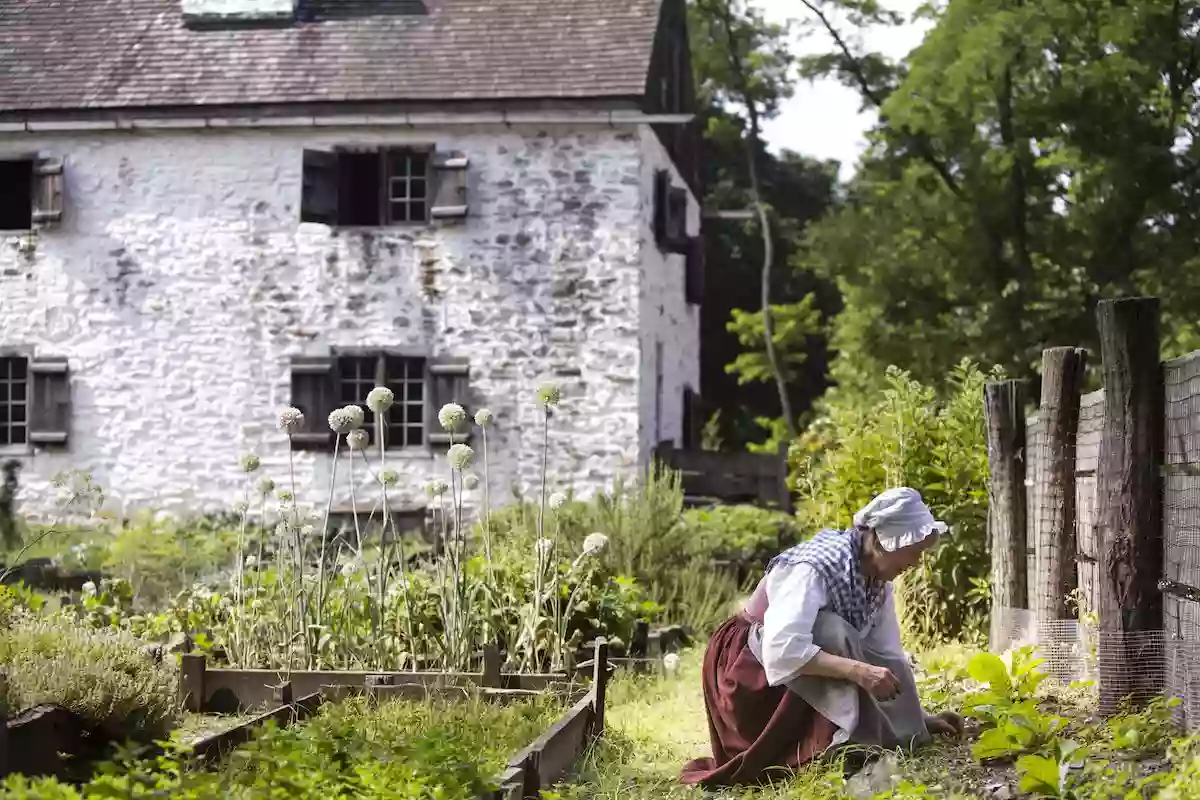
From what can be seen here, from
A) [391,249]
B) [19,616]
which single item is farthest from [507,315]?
[19,616]

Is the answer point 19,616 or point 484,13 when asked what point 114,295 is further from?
point 19,616

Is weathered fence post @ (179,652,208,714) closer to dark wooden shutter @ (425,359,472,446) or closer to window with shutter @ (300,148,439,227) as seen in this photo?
dark wooden shutter @ (425,359,472,446)

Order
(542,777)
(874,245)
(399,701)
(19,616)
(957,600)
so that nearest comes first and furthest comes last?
1. (542,777)
2. (399,701)
3. (19,616)
4. (957,600)
5. (874,245)

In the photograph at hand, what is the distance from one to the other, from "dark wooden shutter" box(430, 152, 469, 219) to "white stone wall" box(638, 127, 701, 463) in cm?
191

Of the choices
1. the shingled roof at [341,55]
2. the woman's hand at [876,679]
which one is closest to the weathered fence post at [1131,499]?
the woman's hand at [876,679]

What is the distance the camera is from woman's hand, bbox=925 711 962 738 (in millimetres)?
6004

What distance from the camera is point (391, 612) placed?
7691 millimetres

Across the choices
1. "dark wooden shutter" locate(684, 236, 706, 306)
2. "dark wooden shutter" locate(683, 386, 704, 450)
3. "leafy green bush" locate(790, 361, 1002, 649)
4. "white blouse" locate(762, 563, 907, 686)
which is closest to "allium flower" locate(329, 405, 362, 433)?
"white blouse" locate(762, 563, 907, 686)

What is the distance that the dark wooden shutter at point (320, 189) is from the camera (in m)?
16.5

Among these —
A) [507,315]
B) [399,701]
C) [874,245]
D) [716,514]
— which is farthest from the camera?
[874,245]

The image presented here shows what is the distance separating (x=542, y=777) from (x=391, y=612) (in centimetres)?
235

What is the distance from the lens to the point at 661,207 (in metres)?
17.4

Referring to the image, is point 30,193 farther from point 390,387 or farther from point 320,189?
point 390,387

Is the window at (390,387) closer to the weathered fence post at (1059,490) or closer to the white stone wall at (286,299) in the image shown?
the white stone wall at (286,299)
